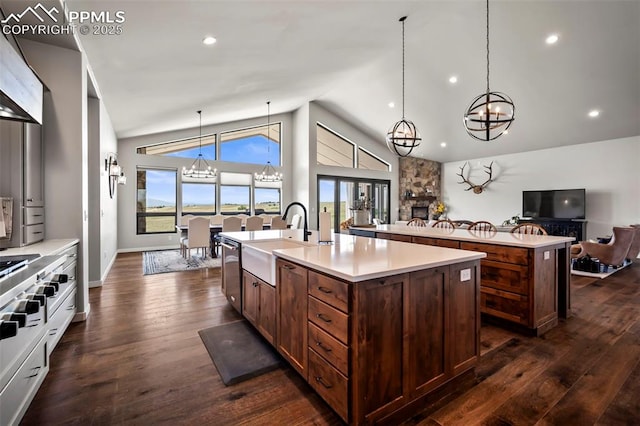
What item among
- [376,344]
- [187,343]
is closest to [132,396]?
[187,343]

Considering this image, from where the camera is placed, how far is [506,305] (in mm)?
2920

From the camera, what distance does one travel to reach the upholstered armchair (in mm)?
5070

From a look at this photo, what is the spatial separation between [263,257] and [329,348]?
3.39 feet

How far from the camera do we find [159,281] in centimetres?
467

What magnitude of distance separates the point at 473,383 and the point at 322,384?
1.10 m

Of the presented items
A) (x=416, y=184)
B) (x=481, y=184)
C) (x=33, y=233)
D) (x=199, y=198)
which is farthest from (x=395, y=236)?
(x=416, y=184)

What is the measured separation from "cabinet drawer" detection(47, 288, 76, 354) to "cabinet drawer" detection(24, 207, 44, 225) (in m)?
0.75

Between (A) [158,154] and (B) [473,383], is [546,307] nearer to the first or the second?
(B) [473,383]

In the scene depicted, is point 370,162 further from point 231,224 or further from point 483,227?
point 483,227

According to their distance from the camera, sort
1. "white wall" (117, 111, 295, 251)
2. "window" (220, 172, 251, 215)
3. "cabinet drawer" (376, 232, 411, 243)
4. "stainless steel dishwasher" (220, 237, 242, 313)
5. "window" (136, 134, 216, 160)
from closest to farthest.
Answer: "stainless steel dishwasher" (220, 237, 242, 313) < "cabinet drawer" (376, 232, 411, 243) < "white wall" (117, 111, 295, 251) < "window" (136, 134, 216, 160) < "window" (220, 172, 251, 215)

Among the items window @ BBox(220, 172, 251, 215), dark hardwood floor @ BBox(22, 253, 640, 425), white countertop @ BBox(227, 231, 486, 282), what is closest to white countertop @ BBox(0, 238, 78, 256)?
dark hardwood floor @ BBox(22, 253, 640, 425)

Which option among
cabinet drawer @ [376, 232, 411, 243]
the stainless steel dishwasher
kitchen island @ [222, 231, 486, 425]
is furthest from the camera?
cabinet drawer @ [376, 232, 411, 243]

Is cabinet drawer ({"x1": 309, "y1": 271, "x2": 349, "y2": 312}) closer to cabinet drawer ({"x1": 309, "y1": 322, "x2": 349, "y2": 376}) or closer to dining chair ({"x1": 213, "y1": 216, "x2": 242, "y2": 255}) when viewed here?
cabinet drawer ({"x1": 309, "y1": 322, "x2": 349, "y2": 376})

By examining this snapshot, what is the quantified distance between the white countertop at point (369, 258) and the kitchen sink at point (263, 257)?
19 centimetres
